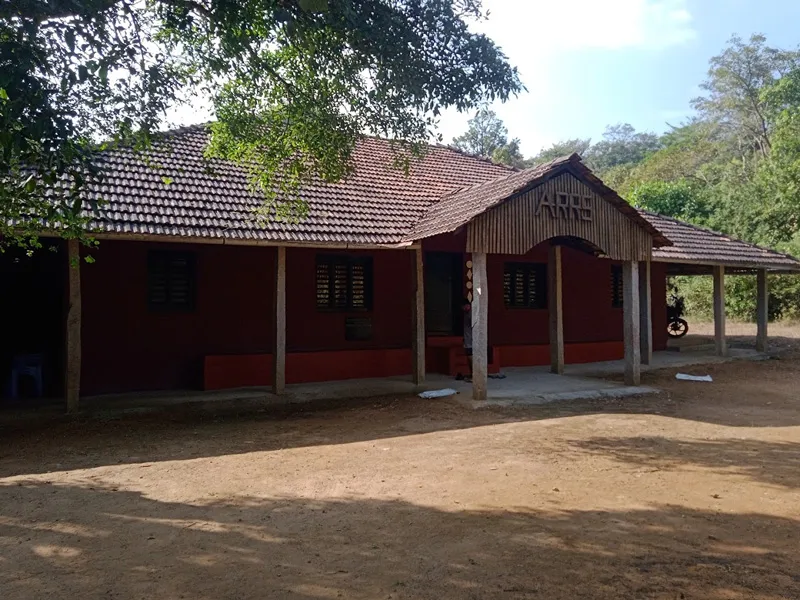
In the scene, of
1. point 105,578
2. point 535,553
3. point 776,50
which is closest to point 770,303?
point 776,50

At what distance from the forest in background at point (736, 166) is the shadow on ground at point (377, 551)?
80.7 feet

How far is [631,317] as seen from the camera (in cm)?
1055

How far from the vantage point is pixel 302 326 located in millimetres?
11055

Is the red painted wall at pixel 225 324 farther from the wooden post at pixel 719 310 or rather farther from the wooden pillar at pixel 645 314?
the wooden post at pixel 719 310

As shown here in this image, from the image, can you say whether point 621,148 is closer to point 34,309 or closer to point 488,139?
point 488,139

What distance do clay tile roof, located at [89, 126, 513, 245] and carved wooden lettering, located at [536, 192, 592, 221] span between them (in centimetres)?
237

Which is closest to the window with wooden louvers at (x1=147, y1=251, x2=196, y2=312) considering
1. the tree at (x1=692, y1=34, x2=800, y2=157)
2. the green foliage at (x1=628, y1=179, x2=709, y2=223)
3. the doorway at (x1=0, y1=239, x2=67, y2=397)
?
the doorway at (x1=0, y1=239, x2=67, y2=397)

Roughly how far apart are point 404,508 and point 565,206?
20.9 feet

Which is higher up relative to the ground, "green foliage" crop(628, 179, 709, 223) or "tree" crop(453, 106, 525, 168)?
"tree" crop(453, 106, 525, 168)

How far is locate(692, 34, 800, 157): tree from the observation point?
116 ft

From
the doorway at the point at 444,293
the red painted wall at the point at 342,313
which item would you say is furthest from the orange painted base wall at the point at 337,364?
the doorway at the point at 444,293

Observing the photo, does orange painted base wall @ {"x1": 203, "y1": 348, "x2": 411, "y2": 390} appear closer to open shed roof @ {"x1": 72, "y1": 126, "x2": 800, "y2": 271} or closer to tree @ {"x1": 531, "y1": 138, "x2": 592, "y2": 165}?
open shed roof @ {"x1": 72, "y1": 126, "x2": 800, "y2": 271}

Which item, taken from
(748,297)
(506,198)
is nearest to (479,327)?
(506,198)

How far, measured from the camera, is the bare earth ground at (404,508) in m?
3.41
